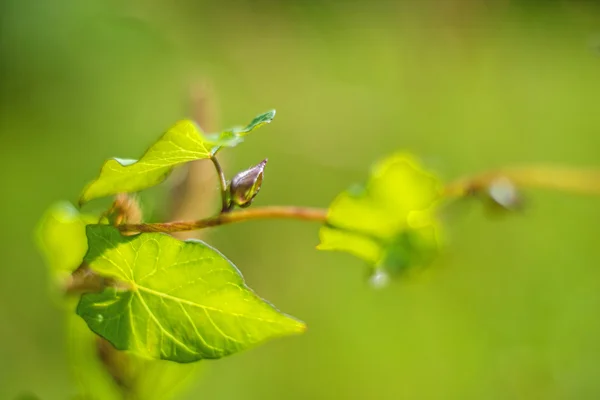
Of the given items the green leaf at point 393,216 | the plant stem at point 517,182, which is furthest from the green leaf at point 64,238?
the plant stem at point 517,182

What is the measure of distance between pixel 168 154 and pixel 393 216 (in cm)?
19

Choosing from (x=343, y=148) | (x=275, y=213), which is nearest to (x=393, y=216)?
(x=275, y=213)

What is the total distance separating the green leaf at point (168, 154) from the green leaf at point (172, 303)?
0.07ft

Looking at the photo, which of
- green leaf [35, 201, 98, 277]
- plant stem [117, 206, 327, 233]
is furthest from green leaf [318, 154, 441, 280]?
green leaf [35, 201, 98, 277]

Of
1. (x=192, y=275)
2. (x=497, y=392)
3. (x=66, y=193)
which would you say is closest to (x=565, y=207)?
(x=497, y=392)

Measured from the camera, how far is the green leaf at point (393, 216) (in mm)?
309

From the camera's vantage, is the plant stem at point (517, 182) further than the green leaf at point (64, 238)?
Yes

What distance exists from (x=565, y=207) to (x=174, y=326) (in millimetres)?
1121

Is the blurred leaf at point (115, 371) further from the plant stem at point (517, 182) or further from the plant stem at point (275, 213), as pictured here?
the plant stem at point (517, 182)

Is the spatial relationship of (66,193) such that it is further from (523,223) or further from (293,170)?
(523,223)

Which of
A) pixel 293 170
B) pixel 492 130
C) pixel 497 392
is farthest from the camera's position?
pixel 492 130

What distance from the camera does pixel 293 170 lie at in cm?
129

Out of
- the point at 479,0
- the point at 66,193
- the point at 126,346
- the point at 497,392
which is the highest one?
the point at 126,346

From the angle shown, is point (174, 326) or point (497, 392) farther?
point (497, 392)
